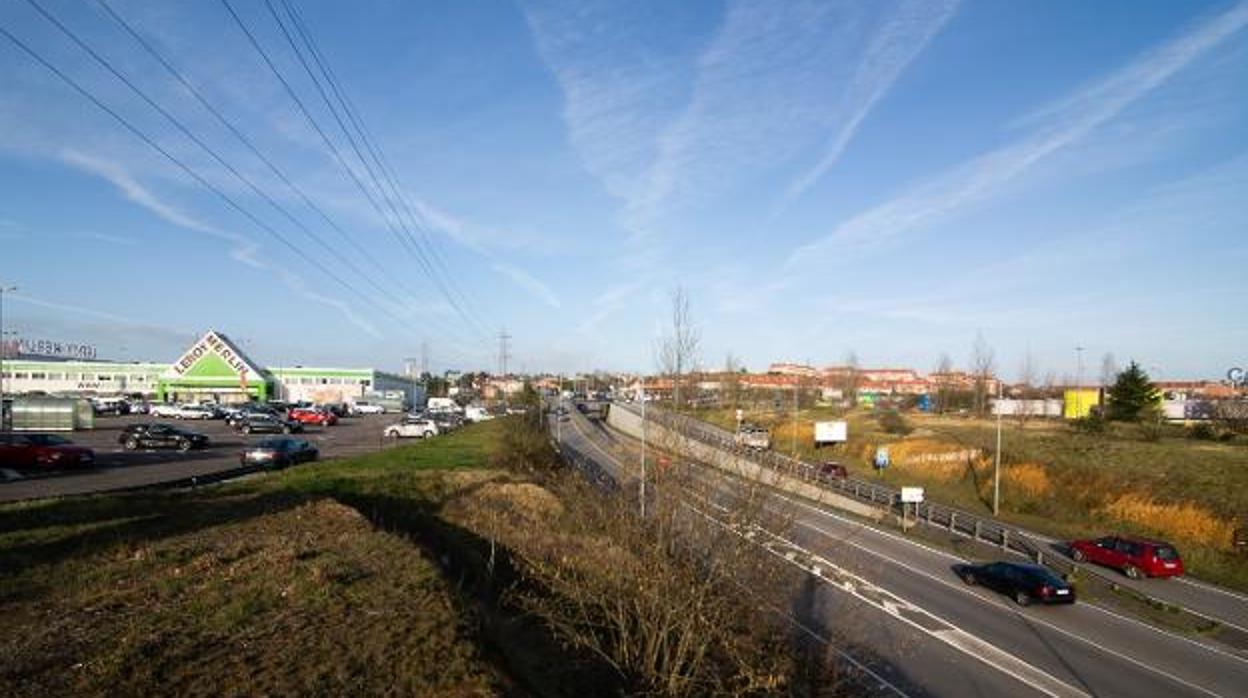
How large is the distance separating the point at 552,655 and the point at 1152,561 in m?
26.6

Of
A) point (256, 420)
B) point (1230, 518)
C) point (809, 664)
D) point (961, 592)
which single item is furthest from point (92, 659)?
point (256, 420)

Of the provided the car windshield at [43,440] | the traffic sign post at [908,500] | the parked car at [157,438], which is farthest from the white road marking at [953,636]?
the parked car at [157,438]

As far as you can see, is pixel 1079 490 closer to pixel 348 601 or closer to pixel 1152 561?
pixel 1152 561

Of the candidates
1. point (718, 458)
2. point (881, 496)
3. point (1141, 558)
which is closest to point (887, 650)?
point (718, 458)

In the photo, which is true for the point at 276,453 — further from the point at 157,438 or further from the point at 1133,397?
the point at 1133,397

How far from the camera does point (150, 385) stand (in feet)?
399

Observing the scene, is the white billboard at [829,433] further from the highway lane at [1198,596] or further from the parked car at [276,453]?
the parked car at [276,453]

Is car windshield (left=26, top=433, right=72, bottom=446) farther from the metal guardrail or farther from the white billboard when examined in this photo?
the white billboard

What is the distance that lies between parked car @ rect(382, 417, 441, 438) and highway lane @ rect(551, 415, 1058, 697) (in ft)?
145

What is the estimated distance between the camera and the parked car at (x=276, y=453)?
36.0 metres

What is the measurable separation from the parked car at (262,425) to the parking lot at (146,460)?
3.55 ft

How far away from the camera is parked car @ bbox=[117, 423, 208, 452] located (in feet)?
141

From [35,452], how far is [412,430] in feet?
109

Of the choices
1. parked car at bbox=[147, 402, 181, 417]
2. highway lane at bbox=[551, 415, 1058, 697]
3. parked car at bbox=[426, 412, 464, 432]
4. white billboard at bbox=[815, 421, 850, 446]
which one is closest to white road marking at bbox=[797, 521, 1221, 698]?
highway lane at bbox=[551, 415, 1058, 697]
